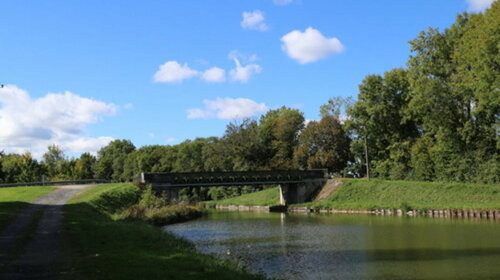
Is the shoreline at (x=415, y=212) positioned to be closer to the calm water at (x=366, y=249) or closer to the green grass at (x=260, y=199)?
the calm water at (x=366, y=249)

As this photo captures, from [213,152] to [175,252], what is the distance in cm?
7997

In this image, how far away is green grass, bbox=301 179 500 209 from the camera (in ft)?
151

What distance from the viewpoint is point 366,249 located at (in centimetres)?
2573

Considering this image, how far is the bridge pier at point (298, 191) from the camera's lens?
2721 inches

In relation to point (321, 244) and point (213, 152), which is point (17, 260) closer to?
point (321, 244)

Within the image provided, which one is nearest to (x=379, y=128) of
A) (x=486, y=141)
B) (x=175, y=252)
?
(x=486, y=141)

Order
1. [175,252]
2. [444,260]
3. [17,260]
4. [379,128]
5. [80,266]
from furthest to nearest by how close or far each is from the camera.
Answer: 1. [379,128]
2. [444,260]
3. [175,252]
4. [17,260]
5. [80,266]

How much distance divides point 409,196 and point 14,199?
39.5 meters

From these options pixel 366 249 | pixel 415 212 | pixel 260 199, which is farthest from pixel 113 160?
pixel 366 249

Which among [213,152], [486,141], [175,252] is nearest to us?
[175,252]

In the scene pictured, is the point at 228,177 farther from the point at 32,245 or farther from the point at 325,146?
the point at 32,245

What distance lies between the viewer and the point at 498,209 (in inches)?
1587

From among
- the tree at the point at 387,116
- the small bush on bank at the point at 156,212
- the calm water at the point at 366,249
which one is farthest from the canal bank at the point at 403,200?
the small bush on bank at the point at 156,212

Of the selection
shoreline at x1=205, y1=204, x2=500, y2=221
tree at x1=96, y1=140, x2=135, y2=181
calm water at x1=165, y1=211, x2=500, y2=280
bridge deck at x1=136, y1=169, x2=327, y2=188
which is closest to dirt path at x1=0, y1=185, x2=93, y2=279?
calm water at x1=165, y1=211, x2=500, y2=280
